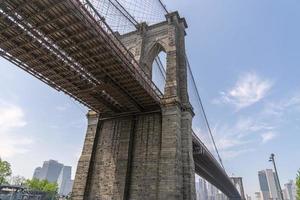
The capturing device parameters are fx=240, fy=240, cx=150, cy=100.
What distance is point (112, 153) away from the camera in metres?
21.7

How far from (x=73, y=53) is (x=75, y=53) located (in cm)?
13

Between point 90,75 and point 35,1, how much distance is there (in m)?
6.91

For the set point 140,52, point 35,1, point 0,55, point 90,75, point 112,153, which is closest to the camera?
point 35,1

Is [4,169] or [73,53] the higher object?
[73,53]

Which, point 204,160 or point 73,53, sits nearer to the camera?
point 73,53

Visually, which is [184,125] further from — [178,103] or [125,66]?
[125,66]

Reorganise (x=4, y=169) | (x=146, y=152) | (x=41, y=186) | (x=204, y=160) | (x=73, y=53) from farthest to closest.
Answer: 1. (x=41, y=186)
2. (x=4, y=169)
3. (x=204, y=160)
4. (x=146, y=152)
5. (x=73, y=53)

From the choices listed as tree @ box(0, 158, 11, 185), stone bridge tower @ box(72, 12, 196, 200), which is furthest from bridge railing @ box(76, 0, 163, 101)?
tree @ box(0, 158, 11, 185)

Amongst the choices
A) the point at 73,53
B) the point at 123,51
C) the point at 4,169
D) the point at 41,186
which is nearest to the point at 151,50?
the point at 123,51

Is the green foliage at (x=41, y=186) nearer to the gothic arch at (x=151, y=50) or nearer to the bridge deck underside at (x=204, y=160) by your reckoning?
the bridge deck underside at (x=204, y=160)

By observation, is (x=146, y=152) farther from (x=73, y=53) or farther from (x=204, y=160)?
(x=204, y=160)

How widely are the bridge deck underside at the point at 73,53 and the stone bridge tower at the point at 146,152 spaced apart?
1.98 metres

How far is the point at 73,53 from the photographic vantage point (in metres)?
15.9

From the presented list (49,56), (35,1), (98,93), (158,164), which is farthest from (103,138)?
(35,1)
